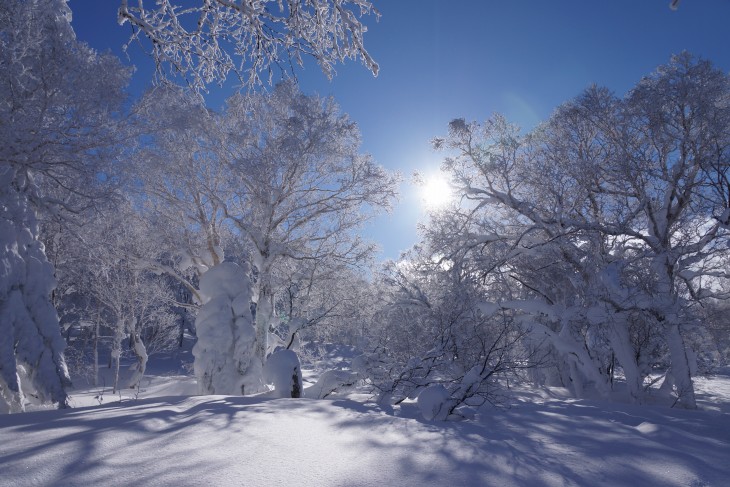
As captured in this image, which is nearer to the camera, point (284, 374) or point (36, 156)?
point (36, 156)

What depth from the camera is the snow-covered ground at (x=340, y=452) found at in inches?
90.9

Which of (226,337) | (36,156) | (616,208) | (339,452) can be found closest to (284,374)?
(226,337)

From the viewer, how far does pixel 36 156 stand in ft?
19.0

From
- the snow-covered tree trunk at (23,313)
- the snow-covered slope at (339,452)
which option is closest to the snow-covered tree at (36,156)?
the snow-covered tree trunk at (23,313)

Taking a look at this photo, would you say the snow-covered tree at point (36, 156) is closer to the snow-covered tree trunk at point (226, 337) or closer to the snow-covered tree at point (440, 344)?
the snow-covered tree trunk at point (226, 337)

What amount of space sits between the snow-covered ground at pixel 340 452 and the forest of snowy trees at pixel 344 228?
1444 millimetres

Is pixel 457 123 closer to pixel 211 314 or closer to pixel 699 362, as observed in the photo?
pixel 211 314

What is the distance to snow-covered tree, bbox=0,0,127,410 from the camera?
5.69 m

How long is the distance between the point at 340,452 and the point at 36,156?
6.30m

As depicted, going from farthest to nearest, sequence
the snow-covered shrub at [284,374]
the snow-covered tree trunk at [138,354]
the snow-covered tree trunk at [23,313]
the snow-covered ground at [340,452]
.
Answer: the snow-covered tree trunk at [138,354], the snow-covered shrub at [284,374], the snow-covered tree trunk at [23,313], the snow-covered ground at [340,452]

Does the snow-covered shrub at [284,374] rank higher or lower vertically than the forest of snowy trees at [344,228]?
lower

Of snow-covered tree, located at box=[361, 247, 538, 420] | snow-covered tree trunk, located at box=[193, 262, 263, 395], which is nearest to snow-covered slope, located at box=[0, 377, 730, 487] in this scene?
snow-covered tree, located at box=[361, 247, 538, 420]

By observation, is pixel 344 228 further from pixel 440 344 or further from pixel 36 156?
pixel 36 156

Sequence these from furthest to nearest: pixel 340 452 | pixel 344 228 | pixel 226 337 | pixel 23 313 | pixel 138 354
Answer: pixel 138 354, pixel 344 228, pixel 226 337, pixel 23 313, pixel 340 452
